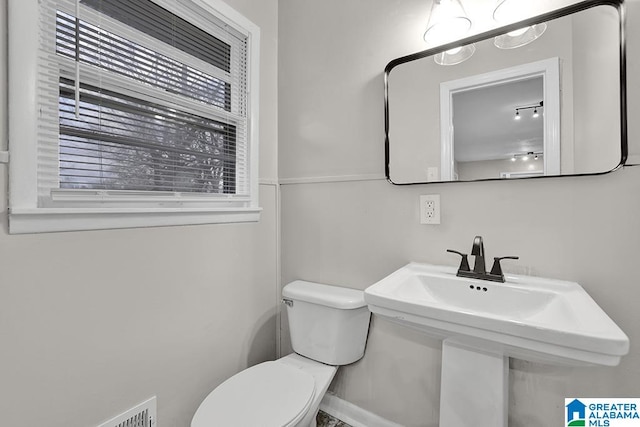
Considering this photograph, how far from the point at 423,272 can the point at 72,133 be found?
1.39 meters

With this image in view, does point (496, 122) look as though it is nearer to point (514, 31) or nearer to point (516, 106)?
point (516, 106)

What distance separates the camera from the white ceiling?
1118 mm

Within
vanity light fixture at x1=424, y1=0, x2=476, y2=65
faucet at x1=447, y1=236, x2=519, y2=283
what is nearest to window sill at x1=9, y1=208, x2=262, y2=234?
faucet at x1=447, y1=236, x2=519, y2=283

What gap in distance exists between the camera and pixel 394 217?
4.72 feet

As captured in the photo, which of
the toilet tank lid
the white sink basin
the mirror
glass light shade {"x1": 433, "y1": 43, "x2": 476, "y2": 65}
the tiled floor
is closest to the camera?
the white sink basin

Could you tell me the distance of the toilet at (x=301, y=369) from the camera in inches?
42.5

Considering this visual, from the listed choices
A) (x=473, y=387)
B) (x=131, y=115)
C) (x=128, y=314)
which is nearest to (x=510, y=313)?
(x=473, y=387)

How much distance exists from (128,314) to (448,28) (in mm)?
1707

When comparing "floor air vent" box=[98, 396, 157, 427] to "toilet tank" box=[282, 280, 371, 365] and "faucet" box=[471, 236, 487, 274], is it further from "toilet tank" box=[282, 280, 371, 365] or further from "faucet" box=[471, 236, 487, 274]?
"faucet" box=[471, 236, 487, 274]

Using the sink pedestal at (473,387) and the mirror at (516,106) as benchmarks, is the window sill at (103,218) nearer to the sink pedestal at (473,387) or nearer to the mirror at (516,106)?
the mirror at (516,106)

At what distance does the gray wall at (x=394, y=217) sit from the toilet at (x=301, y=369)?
14 centimetres

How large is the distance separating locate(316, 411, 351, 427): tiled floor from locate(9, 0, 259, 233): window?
3.74 feet

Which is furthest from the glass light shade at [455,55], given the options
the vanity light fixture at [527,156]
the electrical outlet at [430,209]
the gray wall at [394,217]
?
the electrical outlet at [430,209]

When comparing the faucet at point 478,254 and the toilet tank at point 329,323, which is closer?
the faucet at point 478,254
